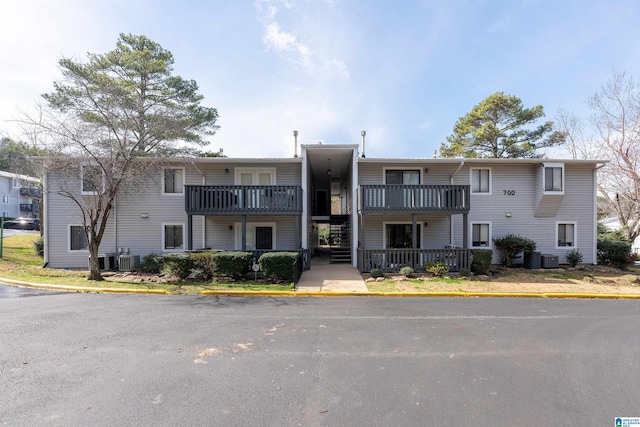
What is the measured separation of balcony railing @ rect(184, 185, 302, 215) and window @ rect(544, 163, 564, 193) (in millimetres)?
12110

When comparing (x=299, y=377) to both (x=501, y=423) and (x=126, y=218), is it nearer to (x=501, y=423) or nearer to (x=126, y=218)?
(x=501, y=423)

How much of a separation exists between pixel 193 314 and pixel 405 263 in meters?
8.70

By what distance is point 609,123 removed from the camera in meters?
13.9

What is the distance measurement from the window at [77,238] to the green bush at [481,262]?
18198mm

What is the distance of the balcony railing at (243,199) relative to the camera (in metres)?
12.9

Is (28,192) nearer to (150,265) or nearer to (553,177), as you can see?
(150,265)

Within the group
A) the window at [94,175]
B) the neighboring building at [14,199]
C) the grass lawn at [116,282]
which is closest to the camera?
the grass lawn at [116,282]

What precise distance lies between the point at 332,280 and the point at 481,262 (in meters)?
6.51

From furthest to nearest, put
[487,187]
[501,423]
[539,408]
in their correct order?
[487,187], [539,408], [501,423]

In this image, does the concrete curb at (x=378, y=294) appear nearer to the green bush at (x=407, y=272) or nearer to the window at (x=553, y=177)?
the green bush at (x=407, y=272)

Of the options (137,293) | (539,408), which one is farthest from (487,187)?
(137,293)

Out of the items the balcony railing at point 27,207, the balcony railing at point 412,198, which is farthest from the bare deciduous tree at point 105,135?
the balcony railing at point 27,207

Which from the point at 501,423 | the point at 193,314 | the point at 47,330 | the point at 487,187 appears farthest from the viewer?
the point at 487,187

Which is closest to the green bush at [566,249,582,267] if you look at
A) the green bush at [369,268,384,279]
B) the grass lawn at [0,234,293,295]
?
the green bush at [369,268,384,279]
